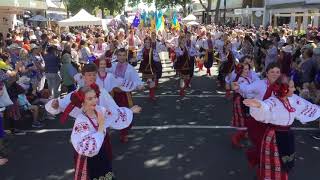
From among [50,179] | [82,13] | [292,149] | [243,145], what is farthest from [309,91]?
[82,13]

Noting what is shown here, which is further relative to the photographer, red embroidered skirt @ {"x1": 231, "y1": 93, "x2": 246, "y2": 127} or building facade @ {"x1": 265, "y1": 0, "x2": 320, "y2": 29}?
building facade @ {"x1": 265, "y1": 0, "x2": 320, "y2": 29}

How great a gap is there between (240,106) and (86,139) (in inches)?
155

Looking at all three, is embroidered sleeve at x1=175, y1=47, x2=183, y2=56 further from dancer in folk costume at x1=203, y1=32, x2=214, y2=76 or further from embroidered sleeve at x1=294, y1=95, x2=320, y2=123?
embroidered sleeve at x1=294, y1=95, x2=320, y2=123

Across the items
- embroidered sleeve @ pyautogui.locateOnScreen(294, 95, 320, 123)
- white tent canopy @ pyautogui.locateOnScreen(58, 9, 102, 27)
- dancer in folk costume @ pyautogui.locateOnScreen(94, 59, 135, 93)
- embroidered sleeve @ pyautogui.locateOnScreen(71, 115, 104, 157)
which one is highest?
white tent canopy @ pyautogui.locateOnScreen(58, 9, 102, 27)

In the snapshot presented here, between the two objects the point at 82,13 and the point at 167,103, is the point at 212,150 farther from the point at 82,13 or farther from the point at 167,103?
the point at 82,13

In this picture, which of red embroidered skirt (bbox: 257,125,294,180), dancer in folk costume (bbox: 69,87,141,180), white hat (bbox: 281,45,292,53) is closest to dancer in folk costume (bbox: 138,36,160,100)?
white hat (bbox: 281,45,292,53)

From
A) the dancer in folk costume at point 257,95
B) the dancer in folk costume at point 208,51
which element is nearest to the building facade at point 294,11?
the dancer in folk costume at point 208,51

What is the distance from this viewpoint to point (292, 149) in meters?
5.13

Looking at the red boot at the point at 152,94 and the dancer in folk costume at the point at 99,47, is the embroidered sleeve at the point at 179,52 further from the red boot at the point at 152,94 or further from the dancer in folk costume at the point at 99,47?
the dancer in folk costume at the point at 99,47

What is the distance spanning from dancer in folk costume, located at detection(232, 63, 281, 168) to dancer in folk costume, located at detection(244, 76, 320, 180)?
22 cm

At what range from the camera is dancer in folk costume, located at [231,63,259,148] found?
738 centimetres

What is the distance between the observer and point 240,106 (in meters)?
7.66

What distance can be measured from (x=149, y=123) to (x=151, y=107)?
170cm

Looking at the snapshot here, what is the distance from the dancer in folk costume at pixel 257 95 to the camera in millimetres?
5371
